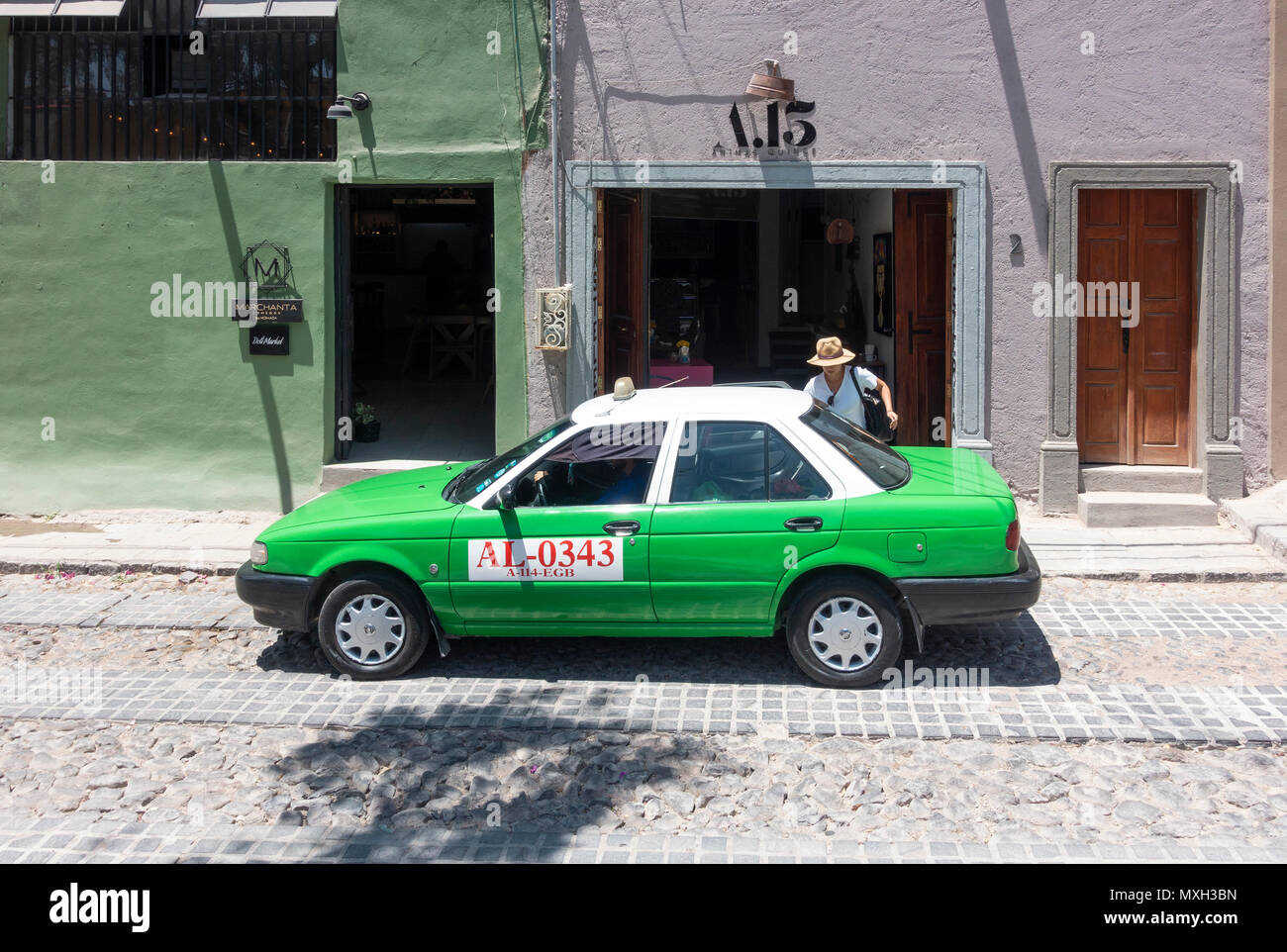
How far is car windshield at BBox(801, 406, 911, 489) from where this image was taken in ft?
24.6

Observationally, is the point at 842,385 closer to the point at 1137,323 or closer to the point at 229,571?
the point at 1137,323

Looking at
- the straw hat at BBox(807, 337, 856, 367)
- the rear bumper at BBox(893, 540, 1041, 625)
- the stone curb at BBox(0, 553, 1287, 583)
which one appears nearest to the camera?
the rear bumper at BBox(893, 540, 1041, 625)

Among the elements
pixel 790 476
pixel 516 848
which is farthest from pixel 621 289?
pixel 516 848

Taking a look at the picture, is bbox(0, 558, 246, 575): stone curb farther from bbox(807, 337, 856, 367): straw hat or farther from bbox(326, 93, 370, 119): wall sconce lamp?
bbox(807, 337, 856, 367): straw hat

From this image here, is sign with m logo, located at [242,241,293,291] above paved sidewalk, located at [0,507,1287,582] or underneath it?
above

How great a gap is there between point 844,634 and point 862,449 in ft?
3.77

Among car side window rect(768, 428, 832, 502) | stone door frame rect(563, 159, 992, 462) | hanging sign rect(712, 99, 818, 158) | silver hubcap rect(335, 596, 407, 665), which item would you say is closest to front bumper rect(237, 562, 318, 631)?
silver hubcap rect(335, 596, 407, 665)

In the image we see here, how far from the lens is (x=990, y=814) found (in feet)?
18.6

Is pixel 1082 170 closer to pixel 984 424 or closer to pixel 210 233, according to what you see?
pixel 984 424

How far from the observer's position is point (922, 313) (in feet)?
41.0

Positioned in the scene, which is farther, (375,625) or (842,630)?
(375,625)

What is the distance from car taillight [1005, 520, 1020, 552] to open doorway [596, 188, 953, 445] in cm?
337

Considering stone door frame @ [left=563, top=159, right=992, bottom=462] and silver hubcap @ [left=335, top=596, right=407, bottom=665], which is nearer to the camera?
silver hubcap @ [left=335, top=596, right=407, bottom=665]

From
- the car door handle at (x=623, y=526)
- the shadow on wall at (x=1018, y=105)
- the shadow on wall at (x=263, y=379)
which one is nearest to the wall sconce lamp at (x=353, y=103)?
the shadow on wall at (x=263, y=379)
